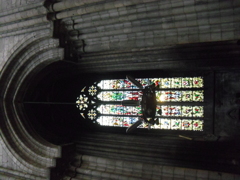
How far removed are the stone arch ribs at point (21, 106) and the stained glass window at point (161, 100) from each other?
218cm

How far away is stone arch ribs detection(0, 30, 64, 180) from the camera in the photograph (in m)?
8.48

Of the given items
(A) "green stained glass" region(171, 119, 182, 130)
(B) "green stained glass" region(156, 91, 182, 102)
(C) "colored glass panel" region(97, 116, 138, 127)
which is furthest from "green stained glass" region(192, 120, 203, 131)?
(C) "colored glass panel" region(97, 116, 138, 127)

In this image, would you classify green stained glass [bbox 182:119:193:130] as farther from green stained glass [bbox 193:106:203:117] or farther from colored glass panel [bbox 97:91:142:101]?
colored glass panel [bbox 97:91:142:101]

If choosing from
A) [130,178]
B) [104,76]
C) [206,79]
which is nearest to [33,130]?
[104,76]

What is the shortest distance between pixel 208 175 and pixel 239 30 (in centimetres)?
391

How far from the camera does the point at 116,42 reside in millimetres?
7484

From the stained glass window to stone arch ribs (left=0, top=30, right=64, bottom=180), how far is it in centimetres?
218

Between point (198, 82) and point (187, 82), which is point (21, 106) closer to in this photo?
point (187, 82)

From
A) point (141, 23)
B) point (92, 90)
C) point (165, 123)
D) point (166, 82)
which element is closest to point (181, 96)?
point (166, 82)

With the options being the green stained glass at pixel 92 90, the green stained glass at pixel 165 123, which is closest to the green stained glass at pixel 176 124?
the green stained glass at pixel 165 123

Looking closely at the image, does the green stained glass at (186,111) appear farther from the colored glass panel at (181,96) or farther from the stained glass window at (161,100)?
the colored glass panel at (181,96)

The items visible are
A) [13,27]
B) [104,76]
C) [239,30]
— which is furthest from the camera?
[104,76]

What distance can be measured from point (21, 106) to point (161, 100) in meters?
5.51

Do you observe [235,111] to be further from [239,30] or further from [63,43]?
[63,43]
